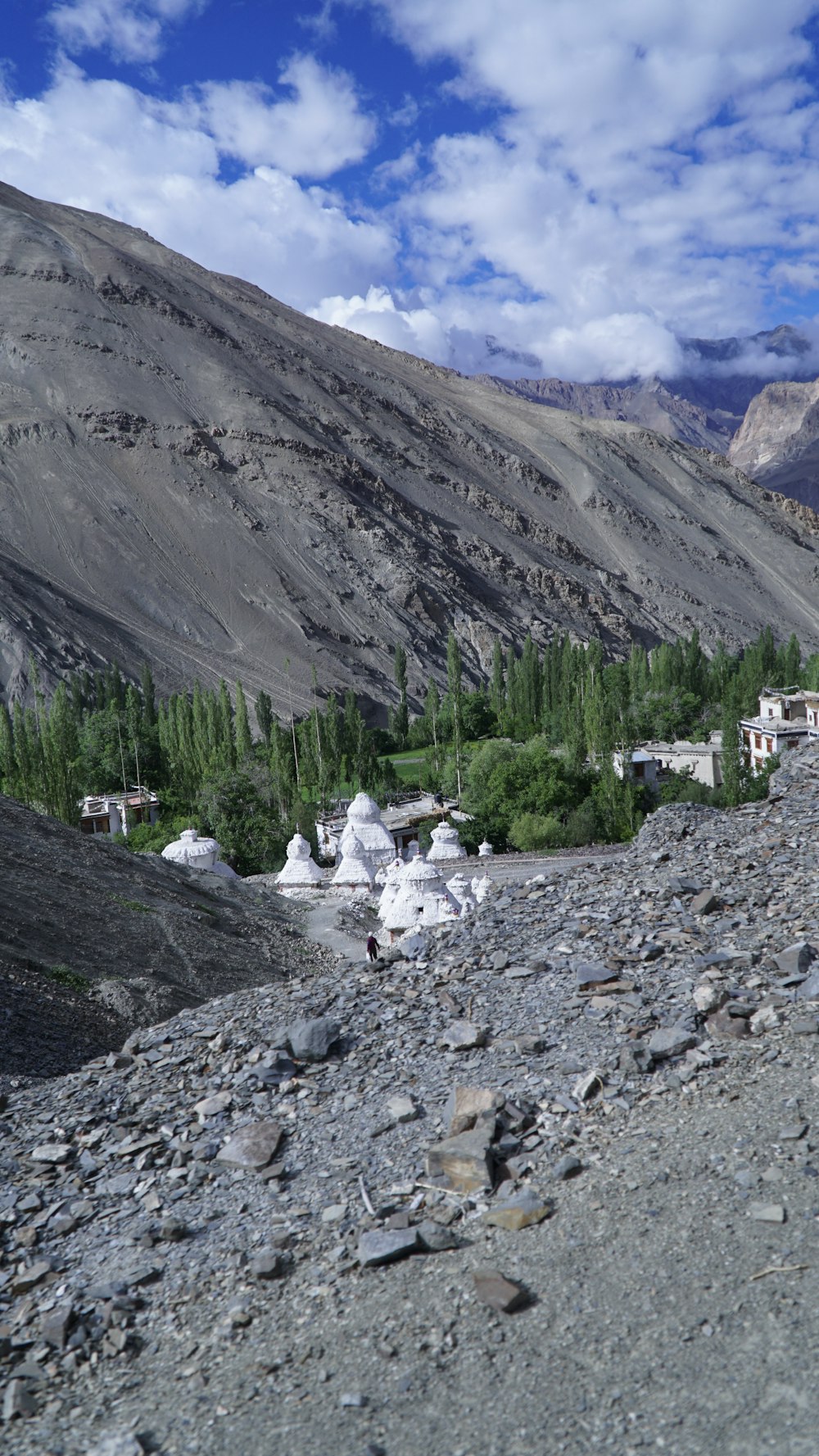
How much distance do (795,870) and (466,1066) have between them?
4.33 metres

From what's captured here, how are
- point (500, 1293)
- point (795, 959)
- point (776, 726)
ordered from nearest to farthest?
point (500, 1293)
point (795, 959)
point (776, 726)

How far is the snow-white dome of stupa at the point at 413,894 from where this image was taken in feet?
85.1

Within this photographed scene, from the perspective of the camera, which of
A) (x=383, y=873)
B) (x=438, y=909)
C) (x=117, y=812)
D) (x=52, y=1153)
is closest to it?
(x=52, y=1153)

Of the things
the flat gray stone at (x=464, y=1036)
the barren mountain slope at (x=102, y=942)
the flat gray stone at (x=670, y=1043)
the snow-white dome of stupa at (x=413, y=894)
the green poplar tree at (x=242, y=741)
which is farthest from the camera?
the green poplar tree at (x=242, y=741)

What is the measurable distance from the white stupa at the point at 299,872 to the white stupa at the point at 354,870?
0.75m

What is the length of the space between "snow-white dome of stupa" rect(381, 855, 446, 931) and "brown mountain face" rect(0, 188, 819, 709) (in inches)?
1961

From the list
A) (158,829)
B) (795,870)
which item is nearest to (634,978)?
(795,870)

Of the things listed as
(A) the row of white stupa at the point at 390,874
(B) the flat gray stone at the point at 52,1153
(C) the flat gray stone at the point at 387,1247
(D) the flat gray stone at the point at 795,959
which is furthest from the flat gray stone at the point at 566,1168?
(A) the row of white stupa at the point at 390,874

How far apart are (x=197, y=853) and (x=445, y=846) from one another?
8929mm

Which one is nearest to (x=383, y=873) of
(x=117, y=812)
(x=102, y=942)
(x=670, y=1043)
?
(x=102, y=942)

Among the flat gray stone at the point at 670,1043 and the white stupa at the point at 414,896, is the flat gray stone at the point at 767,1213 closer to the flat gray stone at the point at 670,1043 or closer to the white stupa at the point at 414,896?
the flat gray stone at the point at 670,1043

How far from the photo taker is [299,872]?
113 ft

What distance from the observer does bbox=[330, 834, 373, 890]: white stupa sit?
3297 centimetres

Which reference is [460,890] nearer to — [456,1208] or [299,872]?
[299,872]
